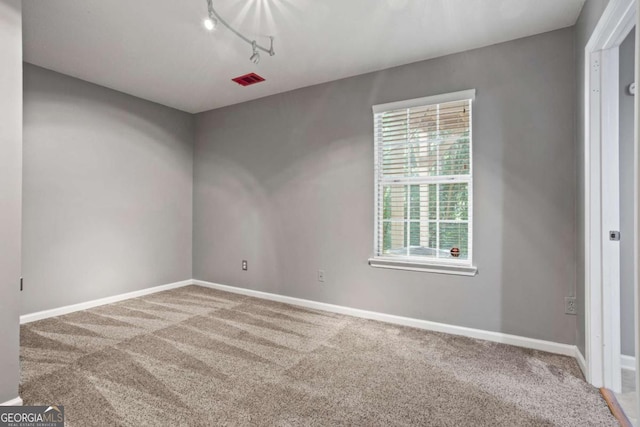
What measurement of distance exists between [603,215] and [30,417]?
340 cm

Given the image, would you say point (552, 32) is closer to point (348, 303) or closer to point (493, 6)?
point (493, 6)

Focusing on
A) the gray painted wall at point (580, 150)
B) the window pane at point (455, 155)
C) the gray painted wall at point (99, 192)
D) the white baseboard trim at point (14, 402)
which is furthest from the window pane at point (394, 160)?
the white baseboard trim at point (14, 402)

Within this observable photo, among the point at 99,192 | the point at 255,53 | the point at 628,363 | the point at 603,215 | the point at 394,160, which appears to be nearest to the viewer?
the point at 603,215

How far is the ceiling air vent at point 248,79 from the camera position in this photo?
3.35 metres

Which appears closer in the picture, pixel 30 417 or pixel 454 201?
pixel 30 417

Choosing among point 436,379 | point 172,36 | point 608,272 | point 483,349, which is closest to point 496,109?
point 608,272

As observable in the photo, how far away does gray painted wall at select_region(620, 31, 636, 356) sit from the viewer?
224cm

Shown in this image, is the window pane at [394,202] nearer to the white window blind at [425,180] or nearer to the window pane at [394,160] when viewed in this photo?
the white window blind at [425,180]

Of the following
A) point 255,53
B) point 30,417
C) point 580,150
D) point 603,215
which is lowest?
point 30,417

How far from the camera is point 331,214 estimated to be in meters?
3.49

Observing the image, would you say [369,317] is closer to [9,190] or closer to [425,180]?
[425,180]

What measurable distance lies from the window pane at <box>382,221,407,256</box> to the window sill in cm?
11

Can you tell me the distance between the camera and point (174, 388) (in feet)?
6.52

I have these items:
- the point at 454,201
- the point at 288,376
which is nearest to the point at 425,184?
the point at 454,201
